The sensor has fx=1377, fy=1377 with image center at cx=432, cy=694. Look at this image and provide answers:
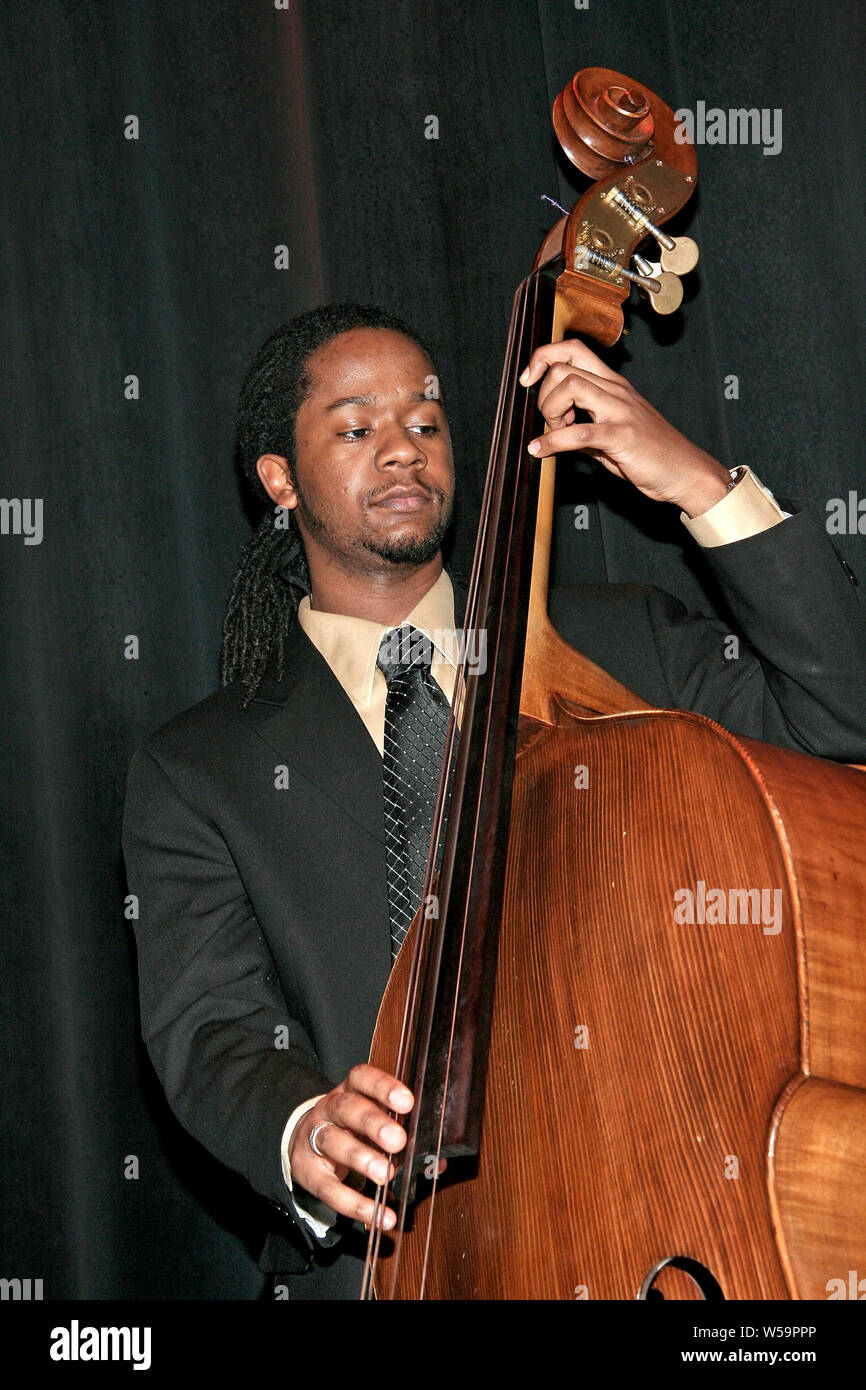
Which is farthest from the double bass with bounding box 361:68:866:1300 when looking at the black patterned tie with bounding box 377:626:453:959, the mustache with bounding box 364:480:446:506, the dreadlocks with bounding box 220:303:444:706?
the dreadlocks with bounding box 220:303:444:706

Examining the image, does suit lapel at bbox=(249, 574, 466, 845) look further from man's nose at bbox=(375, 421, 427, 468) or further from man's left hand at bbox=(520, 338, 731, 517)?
man's left hand at bbox=(520, 338, 731, 517)

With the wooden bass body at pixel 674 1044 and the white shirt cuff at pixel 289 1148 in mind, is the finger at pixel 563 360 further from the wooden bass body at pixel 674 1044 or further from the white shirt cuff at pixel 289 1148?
the white shirt cuff at pixel 289 1148

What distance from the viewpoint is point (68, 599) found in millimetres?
1920

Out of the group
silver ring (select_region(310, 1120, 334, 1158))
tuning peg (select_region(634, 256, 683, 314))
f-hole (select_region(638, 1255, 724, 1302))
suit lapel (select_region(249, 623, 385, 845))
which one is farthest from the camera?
suit lapel (select_region(249, 623, 385, 845))

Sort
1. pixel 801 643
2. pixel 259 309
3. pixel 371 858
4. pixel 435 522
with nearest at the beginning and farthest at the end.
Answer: pixel 801 643
pixel 371 858
pixel 435 522
pixel 259 309

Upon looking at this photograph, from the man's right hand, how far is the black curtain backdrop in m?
0.82

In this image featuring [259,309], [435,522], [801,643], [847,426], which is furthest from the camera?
[259,309]

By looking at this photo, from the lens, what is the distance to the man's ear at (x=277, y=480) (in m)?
1.87

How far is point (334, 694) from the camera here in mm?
1607

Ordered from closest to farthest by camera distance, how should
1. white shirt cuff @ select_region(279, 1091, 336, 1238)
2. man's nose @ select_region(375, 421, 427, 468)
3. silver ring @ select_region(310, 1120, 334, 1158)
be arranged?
silver ring @ select_region(310, 1120, 334, 1158)
white shirt cuff @ select_region(279, 1091, 336, 1238)
man's nose @ select_region(375, 421, 427, 468)

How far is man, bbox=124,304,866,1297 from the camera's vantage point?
4.33 ft
